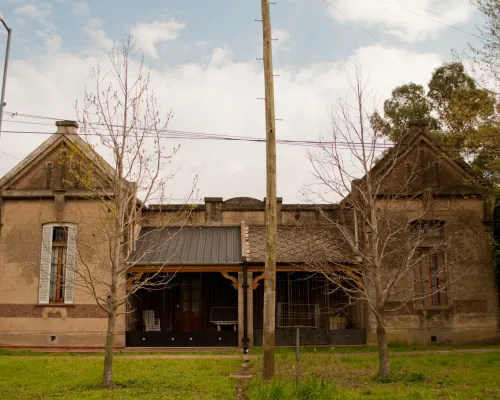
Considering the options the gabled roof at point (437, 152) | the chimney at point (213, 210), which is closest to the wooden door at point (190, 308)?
the chimney at point (213, 210)

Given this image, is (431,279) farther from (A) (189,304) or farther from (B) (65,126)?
(B) (65,126)

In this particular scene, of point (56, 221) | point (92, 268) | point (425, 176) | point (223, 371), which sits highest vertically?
point (425, 176)

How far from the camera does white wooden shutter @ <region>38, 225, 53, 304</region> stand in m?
19.0

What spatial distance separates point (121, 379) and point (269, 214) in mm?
5252

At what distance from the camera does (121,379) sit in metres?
12.5

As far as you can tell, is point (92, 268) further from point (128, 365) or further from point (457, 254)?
point (457, 254)

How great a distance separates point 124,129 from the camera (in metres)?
12.4

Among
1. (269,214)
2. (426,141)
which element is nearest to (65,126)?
(269,214)

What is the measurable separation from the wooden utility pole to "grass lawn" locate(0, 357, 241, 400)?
1131 millimetres

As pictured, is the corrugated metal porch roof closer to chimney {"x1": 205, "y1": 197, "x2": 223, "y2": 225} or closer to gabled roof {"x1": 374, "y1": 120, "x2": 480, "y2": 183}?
chimney {"x1": 205, "y1": 197, "x2": 223, "y2": 225}

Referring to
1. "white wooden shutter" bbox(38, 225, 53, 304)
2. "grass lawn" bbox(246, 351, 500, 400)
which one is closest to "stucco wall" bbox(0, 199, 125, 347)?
"white wooden shutter" bbox(38, 225, 53, 304)

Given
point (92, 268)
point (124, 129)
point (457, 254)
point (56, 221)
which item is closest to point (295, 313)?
point (457, 254)

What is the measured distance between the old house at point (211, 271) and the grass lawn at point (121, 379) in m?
2.87

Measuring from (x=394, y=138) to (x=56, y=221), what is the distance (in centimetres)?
1845
